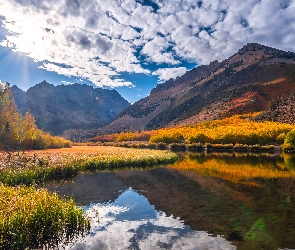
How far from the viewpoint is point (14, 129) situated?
71.2 m

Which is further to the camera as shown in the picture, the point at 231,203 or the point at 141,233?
the point at 231,203

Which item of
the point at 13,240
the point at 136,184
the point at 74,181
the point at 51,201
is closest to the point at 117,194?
the point at 136,184

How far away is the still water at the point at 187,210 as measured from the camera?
16.8 metres

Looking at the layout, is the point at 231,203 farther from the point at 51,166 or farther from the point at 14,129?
the point at 14,129

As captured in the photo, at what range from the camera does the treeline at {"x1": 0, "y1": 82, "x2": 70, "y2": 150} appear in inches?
2708

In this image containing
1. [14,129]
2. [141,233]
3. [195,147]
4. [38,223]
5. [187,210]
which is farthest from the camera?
[195,147]

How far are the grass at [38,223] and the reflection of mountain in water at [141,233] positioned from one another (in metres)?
1.27

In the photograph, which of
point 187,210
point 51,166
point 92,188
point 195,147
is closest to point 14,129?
point 51,166

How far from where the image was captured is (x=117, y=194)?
104ft

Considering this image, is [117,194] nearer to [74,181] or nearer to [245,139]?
[74,181]

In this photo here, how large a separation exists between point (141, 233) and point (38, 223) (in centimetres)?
659

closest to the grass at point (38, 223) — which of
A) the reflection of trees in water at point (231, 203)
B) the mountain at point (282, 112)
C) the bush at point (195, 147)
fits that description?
the reflection of trees in water at point (231, 203)

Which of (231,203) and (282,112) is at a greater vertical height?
(282,112)

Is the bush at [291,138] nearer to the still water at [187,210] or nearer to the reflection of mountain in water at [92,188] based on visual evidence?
the still water at [187,210]
